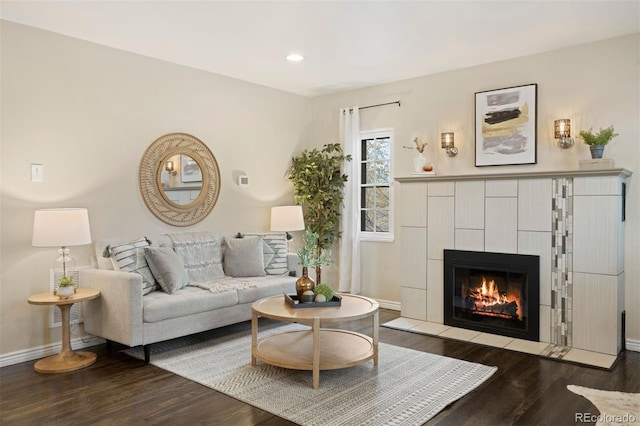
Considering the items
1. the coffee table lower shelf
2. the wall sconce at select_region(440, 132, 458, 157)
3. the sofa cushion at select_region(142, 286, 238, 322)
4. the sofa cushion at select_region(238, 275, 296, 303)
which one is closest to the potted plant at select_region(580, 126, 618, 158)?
the wall sconce at select_region(440, 132, 458, 157)

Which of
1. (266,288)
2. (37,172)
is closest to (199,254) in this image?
(266,288)

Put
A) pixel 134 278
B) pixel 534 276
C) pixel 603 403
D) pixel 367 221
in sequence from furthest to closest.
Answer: pixel 367 221 → pixel 534 276 → pixel 134 278 → pixel 603 403

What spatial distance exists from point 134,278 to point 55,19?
2.09m

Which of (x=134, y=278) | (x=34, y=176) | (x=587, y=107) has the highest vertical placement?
(x=587, y=107)

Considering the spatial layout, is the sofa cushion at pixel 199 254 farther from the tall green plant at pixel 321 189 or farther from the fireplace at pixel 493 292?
the fireplace at pixel 493 292

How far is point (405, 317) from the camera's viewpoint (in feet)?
16.8

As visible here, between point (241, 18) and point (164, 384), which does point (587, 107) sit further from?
point (164, 384)

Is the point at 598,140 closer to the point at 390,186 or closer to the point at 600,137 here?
the point at 600,137

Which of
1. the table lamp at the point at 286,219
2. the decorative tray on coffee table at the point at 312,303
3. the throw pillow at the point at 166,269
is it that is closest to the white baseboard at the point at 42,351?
the throw pillow at the point at 166,269

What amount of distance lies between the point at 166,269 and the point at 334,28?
2435 millimetres

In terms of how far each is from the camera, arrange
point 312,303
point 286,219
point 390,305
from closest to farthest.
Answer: point 312,303 < point 286,219 < point 390,305

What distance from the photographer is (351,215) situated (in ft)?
19.3

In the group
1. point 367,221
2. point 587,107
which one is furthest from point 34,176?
point 587,107

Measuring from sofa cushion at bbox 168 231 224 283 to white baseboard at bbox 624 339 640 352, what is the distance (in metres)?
3.71
